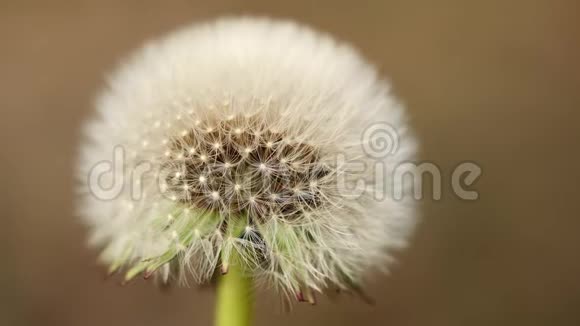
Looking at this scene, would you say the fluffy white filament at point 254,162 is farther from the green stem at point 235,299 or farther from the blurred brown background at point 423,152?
the blurred brown background at point 423,152

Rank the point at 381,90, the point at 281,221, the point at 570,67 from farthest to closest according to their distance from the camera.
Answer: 1. the point at 570,67
2. the point at 381,90
3. the point at 281,221

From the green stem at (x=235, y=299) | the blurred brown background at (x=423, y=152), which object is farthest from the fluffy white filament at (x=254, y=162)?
the blurred brown background at (x=423, y=152)

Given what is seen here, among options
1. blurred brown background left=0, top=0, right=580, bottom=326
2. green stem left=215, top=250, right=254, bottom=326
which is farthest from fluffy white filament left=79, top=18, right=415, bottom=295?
blurred brown background left=0, top=0, right=580, bottom=326

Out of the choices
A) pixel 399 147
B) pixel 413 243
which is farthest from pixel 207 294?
pixel 399 147

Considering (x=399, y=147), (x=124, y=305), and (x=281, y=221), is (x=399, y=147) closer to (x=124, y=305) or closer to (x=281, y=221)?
(x=281, y=221)

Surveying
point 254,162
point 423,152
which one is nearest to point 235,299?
point 254,162

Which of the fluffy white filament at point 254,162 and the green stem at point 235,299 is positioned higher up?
the fluffy white filament at point 254,162
